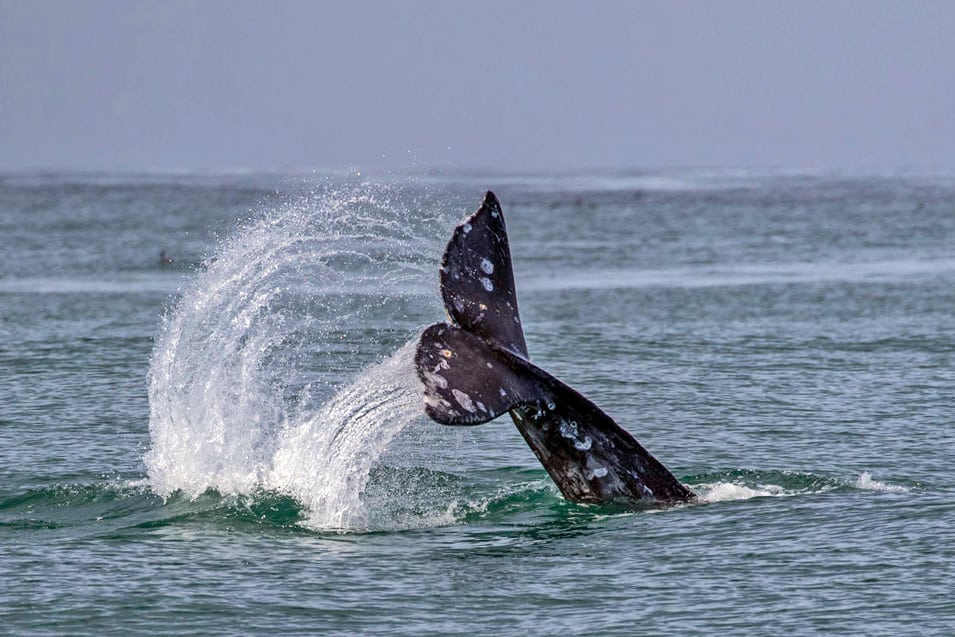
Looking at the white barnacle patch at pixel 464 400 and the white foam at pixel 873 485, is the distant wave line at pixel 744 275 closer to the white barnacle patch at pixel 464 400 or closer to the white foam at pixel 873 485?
the white foam at pixel 873 485

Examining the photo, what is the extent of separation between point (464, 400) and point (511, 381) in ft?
3.54

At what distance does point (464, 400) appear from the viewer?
10.3 metres

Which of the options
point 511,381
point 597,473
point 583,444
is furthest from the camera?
point 597,473

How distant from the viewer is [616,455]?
12438 millimetres

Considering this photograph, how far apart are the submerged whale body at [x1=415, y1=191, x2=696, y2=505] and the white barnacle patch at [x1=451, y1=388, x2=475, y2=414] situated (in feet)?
0.15

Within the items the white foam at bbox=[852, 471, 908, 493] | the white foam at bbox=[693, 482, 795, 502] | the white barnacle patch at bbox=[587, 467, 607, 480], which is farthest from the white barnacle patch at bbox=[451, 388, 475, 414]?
the white foam at bbox=[852, 471, 908, 493]

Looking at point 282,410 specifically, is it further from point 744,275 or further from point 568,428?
point 744,275

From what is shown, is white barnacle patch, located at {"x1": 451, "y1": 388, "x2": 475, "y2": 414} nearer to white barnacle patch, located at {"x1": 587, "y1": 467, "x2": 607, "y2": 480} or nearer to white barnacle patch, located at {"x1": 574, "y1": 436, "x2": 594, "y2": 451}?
white barnacle patch, located at {"x1": 574, "y1": 436, "x2": 594, "y2": 451}

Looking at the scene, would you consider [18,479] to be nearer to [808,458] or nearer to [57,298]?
[808,458]

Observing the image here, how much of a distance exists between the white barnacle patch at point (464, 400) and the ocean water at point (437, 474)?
4.42 feet

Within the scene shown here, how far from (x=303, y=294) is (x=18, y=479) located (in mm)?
16851

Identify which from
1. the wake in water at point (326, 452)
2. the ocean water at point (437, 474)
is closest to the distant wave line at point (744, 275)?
the ocean water at point (437, 474)

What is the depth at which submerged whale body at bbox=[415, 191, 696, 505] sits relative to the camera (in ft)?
35.7

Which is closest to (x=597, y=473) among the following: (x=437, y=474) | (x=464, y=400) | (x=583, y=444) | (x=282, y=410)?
(x=583, y=444)
